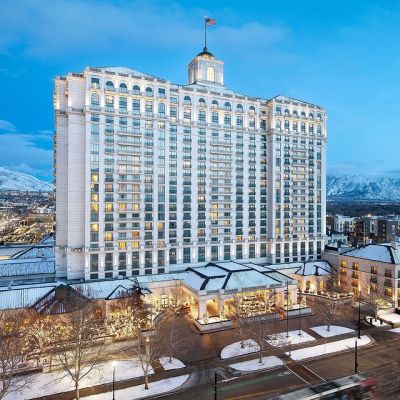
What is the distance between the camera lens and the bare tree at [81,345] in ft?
125

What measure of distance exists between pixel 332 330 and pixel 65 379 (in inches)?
1754

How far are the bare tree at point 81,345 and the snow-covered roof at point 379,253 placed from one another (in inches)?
2496

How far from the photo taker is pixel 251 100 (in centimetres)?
9125

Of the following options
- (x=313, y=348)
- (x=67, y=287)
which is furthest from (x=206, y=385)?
(x=67, y=287)

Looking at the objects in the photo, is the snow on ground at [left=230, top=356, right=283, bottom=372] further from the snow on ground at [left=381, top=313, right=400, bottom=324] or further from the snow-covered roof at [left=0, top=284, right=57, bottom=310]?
the snow-covered roof at [left=0, top=284, right=57, bottom=310]

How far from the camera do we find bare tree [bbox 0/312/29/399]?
107ft

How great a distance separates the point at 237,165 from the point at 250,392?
6238 cm

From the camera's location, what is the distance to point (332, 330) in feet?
186

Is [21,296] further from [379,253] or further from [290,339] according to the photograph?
[379,253]

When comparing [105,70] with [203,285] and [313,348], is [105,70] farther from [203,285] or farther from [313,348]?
[313,348]

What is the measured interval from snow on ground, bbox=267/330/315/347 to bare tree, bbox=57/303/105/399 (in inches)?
1041

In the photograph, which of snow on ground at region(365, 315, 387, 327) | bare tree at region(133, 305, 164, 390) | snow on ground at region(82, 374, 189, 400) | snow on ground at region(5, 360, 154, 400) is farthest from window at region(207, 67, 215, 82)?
snow on ground at region(82, 374, 189, 400)

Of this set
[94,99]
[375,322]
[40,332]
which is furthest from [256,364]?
[94,99]

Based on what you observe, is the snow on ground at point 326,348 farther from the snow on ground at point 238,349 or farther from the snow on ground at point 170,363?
the snow on ground at point 170,363
